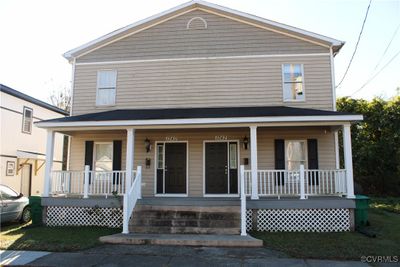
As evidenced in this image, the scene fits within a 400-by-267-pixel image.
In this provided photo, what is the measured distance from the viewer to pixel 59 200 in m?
10.4

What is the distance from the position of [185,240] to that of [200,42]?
24.5 ft

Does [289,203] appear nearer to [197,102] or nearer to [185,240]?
[185,240]

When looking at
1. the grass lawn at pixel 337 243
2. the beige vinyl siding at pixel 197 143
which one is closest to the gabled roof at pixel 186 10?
the beige vinyl siding at pixel 197 143

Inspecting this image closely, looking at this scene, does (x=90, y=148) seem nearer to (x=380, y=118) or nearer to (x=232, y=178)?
(x=232, y=178)

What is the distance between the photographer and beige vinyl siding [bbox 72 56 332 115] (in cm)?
1198

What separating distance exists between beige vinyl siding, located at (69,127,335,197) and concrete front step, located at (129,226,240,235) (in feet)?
9.85

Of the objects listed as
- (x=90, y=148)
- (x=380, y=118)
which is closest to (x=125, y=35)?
(x=90, y=148)

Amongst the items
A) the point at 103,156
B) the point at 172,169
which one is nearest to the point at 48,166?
the point at 103,156

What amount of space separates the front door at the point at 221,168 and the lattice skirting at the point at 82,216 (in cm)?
335

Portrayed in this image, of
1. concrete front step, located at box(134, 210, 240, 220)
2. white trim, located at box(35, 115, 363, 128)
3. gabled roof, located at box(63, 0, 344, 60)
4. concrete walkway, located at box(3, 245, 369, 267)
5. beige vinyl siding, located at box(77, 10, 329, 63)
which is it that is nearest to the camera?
concrete walkway, located at box(3, 245, 369, 267)

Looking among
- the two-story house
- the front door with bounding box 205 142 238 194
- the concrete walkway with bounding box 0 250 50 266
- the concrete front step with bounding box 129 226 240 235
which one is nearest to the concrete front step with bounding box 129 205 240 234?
Result: the concrete front step with bounding box 129 226 240 235

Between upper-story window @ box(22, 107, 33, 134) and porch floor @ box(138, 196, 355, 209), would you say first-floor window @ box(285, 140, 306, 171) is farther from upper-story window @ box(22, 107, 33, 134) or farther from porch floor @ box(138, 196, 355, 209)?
upper-story window @ box(22, 107, 33, 134)

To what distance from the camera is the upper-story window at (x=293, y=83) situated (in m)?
12.0

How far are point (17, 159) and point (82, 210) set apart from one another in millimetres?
7645
